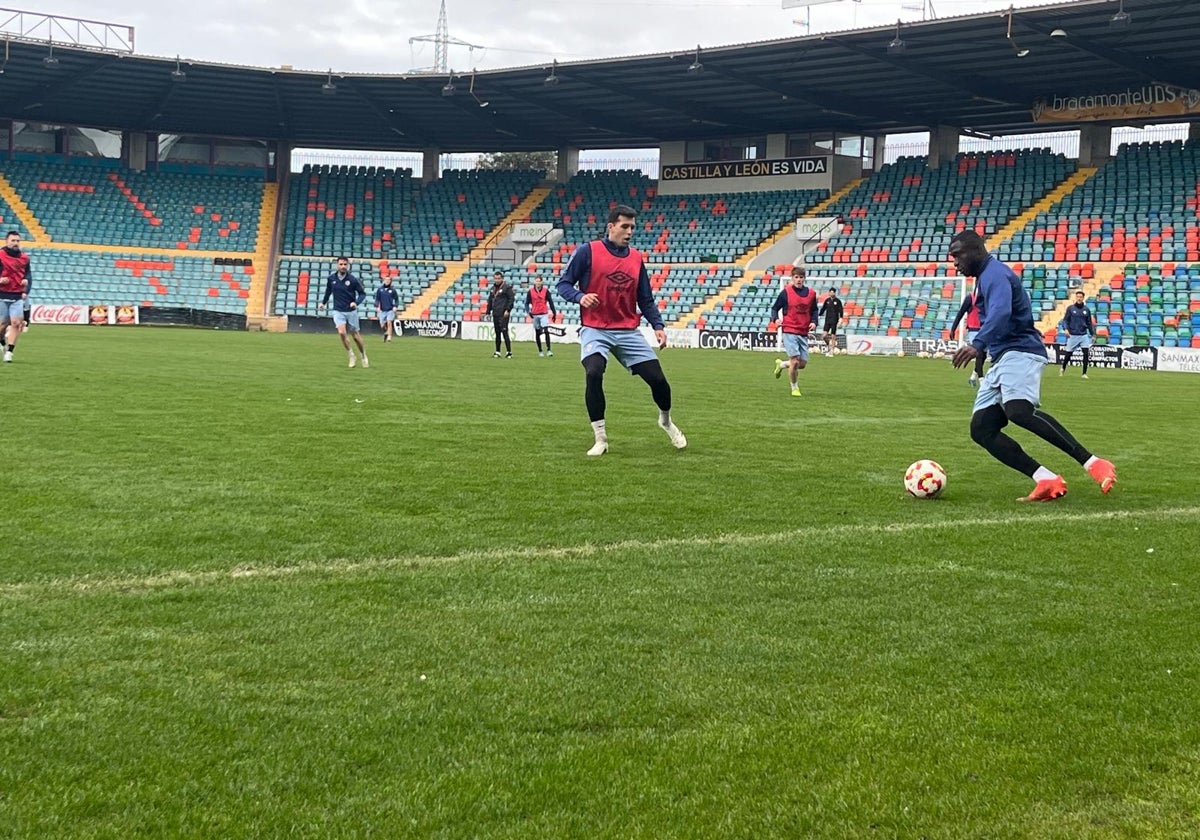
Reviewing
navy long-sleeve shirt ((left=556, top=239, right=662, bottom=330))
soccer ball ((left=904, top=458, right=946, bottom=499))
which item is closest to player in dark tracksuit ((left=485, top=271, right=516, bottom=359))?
navy long-sleeve shirt ((left=556, top=239, right=662, bottom=330))

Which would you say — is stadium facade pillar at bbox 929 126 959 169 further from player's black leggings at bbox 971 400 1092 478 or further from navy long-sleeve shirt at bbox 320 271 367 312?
player's black leggings at bbox 971 400 1092 478

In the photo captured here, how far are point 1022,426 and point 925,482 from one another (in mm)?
927

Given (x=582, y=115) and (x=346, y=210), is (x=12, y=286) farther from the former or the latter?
(x=346, y=210)

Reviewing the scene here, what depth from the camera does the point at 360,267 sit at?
52906 mm

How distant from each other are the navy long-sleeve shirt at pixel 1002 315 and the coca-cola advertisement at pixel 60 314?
42.4 metres

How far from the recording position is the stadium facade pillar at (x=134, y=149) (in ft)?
183

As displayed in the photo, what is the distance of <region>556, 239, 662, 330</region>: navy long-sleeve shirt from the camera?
32.8ft

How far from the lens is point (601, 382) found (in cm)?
990

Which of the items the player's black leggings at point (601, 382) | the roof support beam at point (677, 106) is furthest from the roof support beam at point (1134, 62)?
the player's black leggings at point (601, 382)

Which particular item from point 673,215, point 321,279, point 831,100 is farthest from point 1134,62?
point 321,279

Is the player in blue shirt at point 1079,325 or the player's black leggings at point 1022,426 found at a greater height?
the player in blue shirt at point 1079,325

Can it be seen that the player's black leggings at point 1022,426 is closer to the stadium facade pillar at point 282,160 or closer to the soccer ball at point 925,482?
the soccer ball at point 925,482

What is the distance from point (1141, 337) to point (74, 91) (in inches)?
1658

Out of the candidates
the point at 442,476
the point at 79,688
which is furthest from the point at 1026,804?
the point at 442,476
